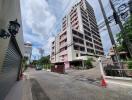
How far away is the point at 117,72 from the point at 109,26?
13.7ft

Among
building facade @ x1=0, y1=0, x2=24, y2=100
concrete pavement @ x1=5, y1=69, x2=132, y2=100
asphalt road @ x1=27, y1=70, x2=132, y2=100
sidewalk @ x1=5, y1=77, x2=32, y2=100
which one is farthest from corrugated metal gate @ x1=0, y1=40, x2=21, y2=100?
asphalt road @ x1=27, y1=70, x2=132, y2=100

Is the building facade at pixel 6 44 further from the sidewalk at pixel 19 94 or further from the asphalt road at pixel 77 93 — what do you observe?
the asphalt road at pixel 77 93

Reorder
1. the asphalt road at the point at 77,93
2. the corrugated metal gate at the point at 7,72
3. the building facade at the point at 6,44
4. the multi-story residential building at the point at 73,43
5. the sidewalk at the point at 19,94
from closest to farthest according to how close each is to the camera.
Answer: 1. the building facade at the point at 6,44
2. the corrugated metal gate at the point at 7,72
3. the asphalt road at the point at 77,93
4. the sidewalk at the point at 19,94
5. the multi-story residential building at the point at 73,43

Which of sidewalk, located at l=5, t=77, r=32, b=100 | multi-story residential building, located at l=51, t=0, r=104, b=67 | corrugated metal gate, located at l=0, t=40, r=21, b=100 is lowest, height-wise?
sidewalk, located at l=5, t=77, r=32, b=100

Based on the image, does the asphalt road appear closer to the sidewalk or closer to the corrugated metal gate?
the sidewalk

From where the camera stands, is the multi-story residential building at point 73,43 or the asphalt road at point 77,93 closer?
the asphalt road at point 77,93

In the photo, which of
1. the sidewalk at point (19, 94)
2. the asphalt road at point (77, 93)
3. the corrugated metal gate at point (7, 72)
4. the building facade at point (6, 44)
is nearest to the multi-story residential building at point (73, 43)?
the asphalt road at point (77, 93)

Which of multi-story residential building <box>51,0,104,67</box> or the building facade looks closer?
the building facade

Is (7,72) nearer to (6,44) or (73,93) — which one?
(6,44)

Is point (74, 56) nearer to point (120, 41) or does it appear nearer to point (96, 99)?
point (120, 41)

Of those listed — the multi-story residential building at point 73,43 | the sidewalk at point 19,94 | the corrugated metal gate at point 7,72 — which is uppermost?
the multi-story residential building at point 73,43

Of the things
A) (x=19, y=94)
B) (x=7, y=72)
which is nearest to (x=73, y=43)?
(x=19, y=94)

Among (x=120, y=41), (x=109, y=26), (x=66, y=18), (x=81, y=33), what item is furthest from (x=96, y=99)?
(x=66, y=18)

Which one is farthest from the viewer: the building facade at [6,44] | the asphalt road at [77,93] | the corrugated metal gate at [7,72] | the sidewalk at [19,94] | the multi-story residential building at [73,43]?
the multi-story residential building at [73,43]
